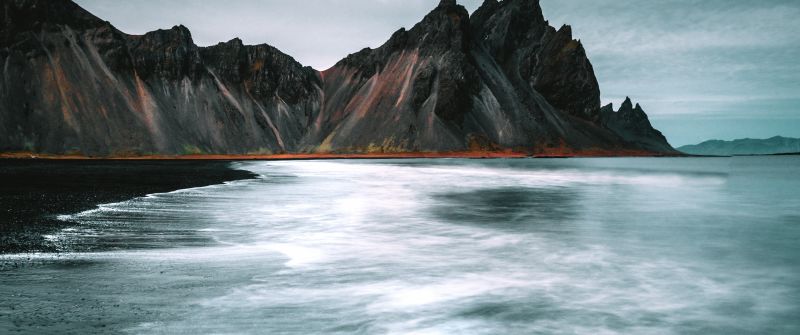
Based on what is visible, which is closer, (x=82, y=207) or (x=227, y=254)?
(x=227, y=254)

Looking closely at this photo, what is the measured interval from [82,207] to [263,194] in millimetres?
12758

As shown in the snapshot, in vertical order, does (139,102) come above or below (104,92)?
below

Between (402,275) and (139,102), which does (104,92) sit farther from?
(402,275)

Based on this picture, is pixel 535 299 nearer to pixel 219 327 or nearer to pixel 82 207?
pixel 219 327

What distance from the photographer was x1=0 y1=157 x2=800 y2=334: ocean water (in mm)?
9445

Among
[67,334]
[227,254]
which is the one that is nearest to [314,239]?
[227,254]

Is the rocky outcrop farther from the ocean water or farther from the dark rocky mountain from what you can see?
the ocean water

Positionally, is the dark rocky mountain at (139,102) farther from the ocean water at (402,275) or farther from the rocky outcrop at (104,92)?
the ocean water at (402,275)

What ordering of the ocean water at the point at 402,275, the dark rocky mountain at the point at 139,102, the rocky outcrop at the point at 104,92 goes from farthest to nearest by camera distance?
the dark rocky mountain at the point at 139,102, the rocky outcrop at the point at 104,92, the ocean water at the point at 402,275

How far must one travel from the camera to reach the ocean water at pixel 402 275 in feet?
31.0

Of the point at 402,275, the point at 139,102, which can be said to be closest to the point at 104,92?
the point at 139,102

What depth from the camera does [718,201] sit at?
3728cm

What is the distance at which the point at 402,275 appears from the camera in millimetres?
13430

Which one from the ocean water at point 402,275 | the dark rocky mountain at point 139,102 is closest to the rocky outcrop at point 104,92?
the dark rocky mountain at point 139,102
